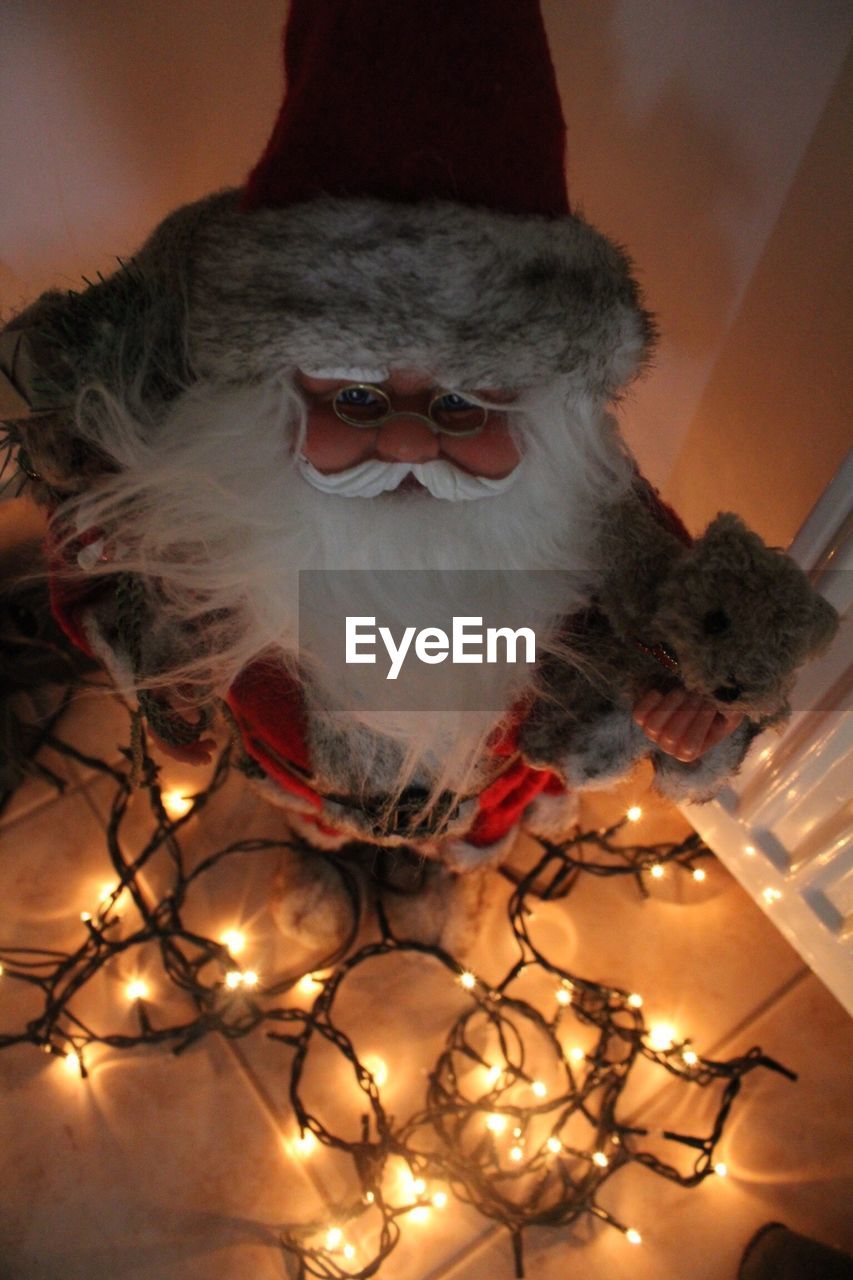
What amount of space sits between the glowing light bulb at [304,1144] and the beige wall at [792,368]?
0.80 m

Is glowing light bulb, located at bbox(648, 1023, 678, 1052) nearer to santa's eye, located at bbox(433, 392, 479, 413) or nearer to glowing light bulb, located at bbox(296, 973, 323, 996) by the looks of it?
glowing light bulb, located at bbox(296, 973, 323, 996)

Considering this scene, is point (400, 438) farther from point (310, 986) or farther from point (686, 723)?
point (310, 986)

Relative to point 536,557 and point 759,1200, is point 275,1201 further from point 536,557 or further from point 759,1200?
point 536,557

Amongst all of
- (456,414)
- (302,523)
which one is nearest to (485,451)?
(456,414)

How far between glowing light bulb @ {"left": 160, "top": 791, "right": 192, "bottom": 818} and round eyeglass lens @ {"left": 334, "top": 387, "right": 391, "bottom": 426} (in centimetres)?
70

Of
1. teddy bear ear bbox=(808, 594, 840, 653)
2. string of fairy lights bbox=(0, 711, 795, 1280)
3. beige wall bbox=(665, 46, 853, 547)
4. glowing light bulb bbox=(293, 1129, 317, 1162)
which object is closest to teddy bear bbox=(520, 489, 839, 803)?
teddy bear ear bbox=(808, 594, 840, 653)

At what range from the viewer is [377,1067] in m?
0.93

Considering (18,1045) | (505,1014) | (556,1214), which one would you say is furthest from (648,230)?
(18,1045)

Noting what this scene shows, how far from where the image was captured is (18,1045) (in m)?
0.93

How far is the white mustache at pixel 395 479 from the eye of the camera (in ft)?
1.74

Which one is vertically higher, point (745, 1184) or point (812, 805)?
point (812, 805)

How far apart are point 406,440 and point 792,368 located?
0.41 m

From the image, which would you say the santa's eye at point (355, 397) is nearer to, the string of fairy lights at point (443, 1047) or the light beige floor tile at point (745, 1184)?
the string of fairy lights at point (443, 1047)

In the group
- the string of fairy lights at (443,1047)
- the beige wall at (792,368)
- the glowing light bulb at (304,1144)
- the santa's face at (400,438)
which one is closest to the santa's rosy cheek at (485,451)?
the santa's face at (400,438)
